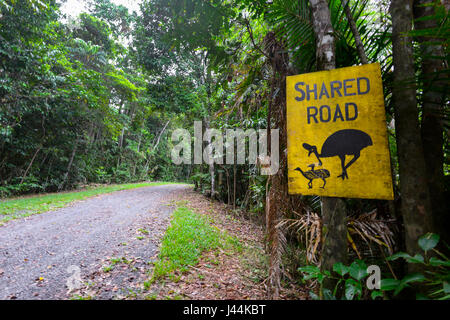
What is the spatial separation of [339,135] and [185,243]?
3.59 metres

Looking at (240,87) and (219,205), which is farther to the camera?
(219,205)

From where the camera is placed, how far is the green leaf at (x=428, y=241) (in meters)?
1.19

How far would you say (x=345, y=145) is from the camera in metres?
1.58

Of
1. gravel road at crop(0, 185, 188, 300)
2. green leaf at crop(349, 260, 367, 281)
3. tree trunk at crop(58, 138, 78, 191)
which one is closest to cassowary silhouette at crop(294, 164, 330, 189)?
green leaf at crop(349, 260, 367, 281)

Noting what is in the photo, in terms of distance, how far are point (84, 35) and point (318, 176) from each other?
17.5 m

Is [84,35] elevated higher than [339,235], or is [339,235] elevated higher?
[84,35]

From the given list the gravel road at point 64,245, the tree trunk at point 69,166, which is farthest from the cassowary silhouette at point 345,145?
the tree trunk at point 69,166

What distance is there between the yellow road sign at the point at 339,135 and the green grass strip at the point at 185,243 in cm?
244

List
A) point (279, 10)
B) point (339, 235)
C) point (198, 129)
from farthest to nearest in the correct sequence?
point (198, 129)
point (279, 10)
point (339, 235)

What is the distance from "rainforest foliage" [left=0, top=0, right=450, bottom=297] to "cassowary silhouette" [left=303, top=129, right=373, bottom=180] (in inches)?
9.4

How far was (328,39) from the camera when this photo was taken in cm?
171

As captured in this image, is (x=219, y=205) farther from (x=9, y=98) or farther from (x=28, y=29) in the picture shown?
(x=28, y=29)

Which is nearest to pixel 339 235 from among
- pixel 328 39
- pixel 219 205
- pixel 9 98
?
pixel 328 39

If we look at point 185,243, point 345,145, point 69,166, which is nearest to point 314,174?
point 345,145
